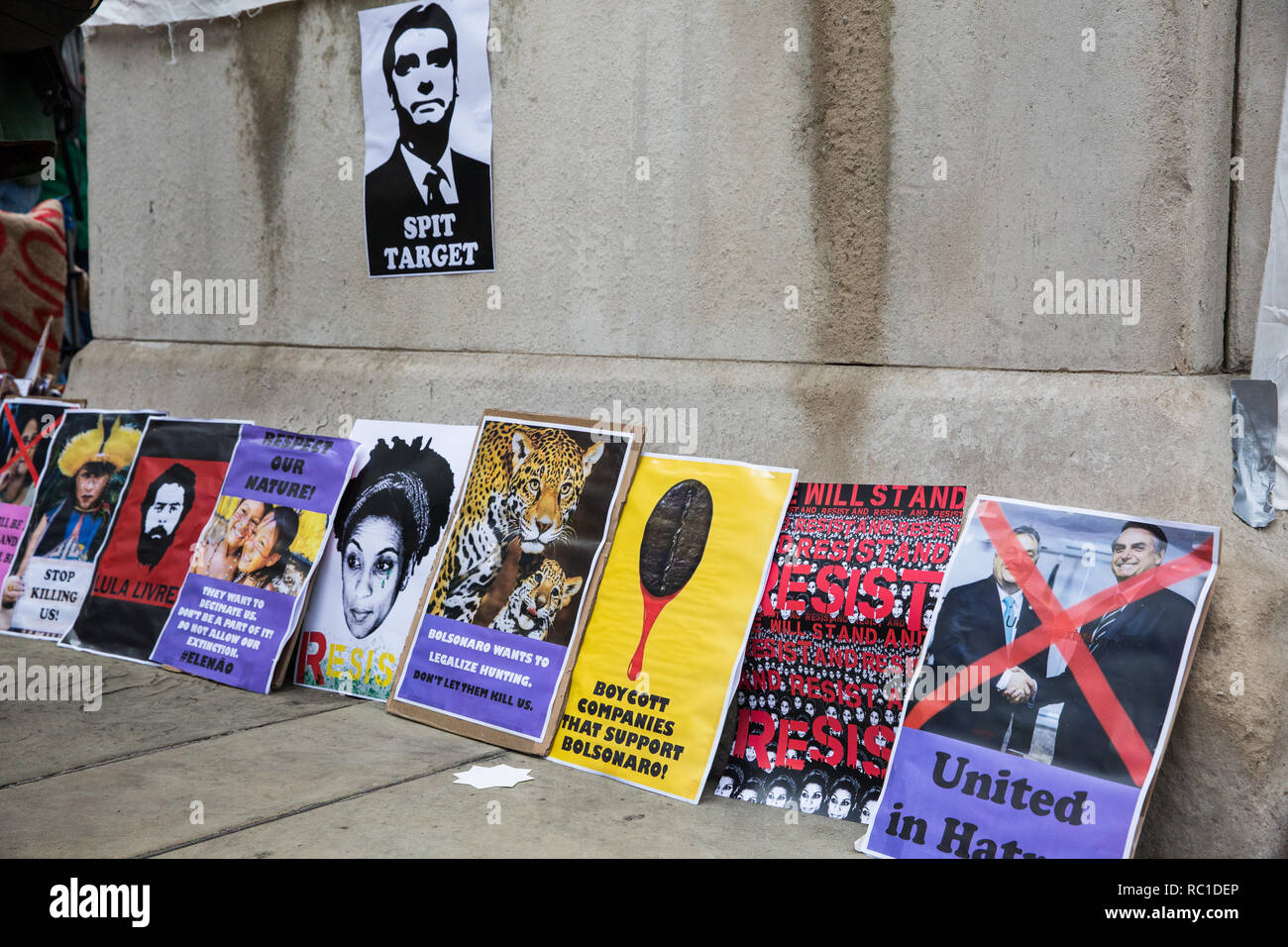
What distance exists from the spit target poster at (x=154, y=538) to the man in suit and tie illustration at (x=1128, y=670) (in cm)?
337

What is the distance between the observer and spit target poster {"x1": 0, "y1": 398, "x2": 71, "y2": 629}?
4.98m

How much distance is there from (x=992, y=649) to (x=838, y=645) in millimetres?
448

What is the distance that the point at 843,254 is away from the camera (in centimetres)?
349

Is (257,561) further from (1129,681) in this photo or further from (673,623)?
(1129,681)

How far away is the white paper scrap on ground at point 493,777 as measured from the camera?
3.13 m

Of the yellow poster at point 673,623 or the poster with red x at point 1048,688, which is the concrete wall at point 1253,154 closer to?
the poster with red x at point 1048,688

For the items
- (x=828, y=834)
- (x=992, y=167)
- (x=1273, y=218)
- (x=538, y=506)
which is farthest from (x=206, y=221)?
(x=1273, y=218)

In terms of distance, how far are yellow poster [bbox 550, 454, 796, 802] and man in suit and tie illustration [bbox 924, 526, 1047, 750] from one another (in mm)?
576

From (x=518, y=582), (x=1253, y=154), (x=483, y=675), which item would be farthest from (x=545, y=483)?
(x=1253, y=154)

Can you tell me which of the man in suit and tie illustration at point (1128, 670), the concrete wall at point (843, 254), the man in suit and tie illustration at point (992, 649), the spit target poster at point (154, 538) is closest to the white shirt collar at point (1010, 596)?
the man in suit and tie illustration at point (992, 649)

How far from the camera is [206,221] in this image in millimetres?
5305

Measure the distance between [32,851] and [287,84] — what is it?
3526 millimetres

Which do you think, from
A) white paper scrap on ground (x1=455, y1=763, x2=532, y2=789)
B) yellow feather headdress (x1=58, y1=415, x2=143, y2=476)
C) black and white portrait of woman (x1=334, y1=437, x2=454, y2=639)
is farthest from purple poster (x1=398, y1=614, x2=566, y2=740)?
yellow feather headdress (x1=58, y1=415, x2=143, y2=476)

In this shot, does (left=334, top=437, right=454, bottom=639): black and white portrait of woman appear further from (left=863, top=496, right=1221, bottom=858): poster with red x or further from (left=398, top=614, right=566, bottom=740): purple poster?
(left=863, top=496, right=1221, bottom=858): poster with red x
